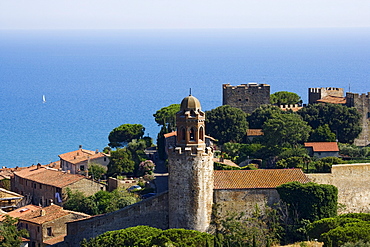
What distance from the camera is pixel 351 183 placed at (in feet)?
119

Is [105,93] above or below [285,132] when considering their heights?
above

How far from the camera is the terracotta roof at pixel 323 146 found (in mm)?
46938

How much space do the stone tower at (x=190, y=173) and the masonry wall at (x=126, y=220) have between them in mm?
1042

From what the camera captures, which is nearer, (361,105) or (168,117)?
(361,105)

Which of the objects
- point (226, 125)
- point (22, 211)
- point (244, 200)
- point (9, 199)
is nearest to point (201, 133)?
point (244, 200)

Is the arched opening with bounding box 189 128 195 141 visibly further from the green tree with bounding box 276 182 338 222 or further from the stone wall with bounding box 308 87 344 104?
the stone wall with bounding box 308 87 344 104

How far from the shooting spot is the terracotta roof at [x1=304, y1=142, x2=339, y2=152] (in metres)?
46.9

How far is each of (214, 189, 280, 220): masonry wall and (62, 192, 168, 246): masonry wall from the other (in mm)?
2328

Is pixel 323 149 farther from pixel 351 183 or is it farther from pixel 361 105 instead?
pixel 351 183

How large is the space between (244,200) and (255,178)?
1.41 m

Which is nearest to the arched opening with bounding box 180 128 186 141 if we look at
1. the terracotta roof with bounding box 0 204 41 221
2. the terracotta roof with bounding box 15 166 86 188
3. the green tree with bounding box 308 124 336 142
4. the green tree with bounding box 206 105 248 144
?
the terracotta roof with bounding box 0 204 41 221

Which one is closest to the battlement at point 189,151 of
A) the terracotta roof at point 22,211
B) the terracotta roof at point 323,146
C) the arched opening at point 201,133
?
the arched opening at point 201,133

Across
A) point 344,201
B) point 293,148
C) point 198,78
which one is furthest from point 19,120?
point 344,201

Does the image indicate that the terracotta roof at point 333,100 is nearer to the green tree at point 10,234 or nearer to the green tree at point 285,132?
the green tree at point 285,132
